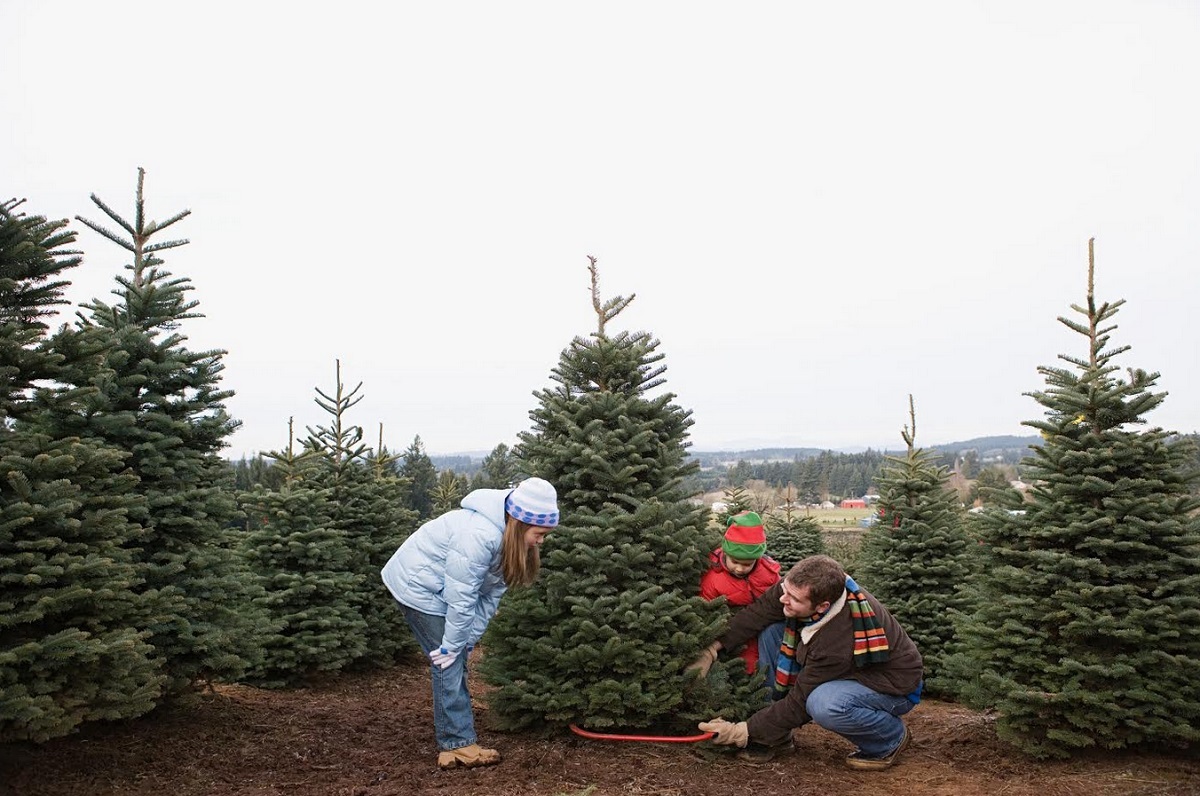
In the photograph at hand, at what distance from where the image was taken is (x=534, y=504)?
4953 mm

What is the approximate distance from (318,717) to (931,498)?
7.33 m

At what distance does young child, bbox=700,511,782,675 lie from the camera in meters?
5.61

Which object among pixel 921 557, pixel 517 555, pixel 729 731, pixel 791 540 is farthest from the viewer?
pixel 791 540

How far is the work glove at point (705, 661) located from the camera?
17.9 ft

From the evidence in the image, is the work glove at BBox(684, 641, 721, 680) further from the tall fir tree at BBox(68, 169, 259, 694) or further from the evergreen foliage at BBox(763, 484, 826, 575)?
the evergreen foliage at BBox(763, 484, 826, 575)

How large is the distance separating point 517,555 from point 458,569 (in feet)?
1.21

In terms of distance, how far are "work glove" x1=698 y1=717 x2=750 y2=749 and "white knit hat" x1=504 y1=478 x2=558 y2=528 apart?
168 centimetres

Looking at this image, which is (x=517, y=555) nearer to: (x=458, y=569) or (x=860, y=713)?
(x=458, y=569)

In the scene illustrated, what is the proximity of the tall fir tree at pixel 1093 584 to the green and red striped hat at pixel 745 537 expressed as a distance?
161 cm

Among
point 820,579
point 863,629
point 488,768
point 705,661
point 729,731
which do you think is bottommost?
point 488,768

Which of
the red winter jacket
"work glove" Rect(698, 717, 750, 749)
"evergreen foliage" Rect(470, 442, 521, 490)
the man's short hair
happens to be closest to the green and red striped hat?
the red winter jacket

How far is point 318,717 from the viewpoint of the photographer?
6.48m

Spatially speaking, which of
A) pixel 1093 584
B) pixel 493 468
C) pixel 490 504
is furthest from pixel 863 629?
pixel 493 468

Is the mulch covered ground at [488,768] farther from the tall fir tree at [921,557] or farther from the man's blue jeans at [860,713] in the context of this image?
the tall fir tree at [921,557]
